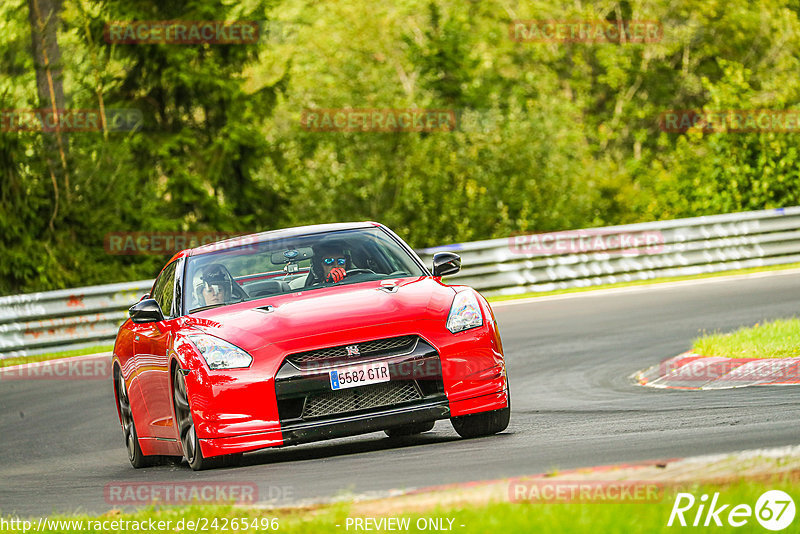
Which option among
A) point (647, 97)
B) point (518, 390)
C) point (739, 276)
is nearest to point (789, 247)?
point (739, 276)

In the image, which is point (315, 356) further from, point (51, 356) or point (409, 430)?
point (51, 356)

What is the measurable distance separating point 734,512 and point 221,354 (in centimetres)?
403

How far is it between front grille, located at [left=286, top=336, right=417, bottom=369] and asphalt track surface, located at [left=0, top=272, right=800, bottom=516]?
0.61 m

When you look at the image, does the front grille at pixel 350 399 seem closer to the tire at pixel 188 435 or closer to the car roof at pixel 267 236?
the tire at pixel 188 435

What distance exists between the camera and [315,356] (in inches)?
303

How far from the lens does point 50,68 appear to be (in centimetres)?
2620

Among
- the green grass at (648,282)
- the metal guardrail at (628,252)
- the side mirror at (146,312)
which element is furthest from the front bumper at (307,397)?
the green grass at (648,282)

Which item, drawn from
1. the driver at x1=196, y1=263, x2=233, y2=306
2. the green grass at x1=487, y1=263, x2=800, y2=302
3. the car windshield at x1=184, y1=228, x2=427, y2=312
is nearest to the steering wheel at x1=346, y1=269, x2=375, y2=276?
the car windshield at x1=184, y1=228, x2=427, y2=312

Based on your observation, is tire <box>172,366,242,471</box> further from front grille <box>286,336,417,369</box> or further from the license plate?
the license plate

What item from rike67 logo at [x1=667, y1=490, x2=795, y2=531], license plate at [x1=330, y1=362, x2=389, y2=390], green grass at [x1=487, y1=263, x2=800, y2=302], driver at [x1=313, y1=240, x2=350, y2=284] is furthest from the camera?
green grass at [x1=487, y1=263, x2=800, y2=302]

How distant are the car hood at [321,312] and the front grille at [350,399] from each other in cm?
38

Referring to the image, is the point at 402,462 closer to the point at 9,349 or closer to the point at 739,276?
the point at 9,349

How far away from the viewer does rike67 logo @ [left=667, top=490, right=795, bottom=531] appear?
4.46 meters

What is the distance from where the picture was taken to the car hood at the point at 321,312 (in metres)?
7.79
